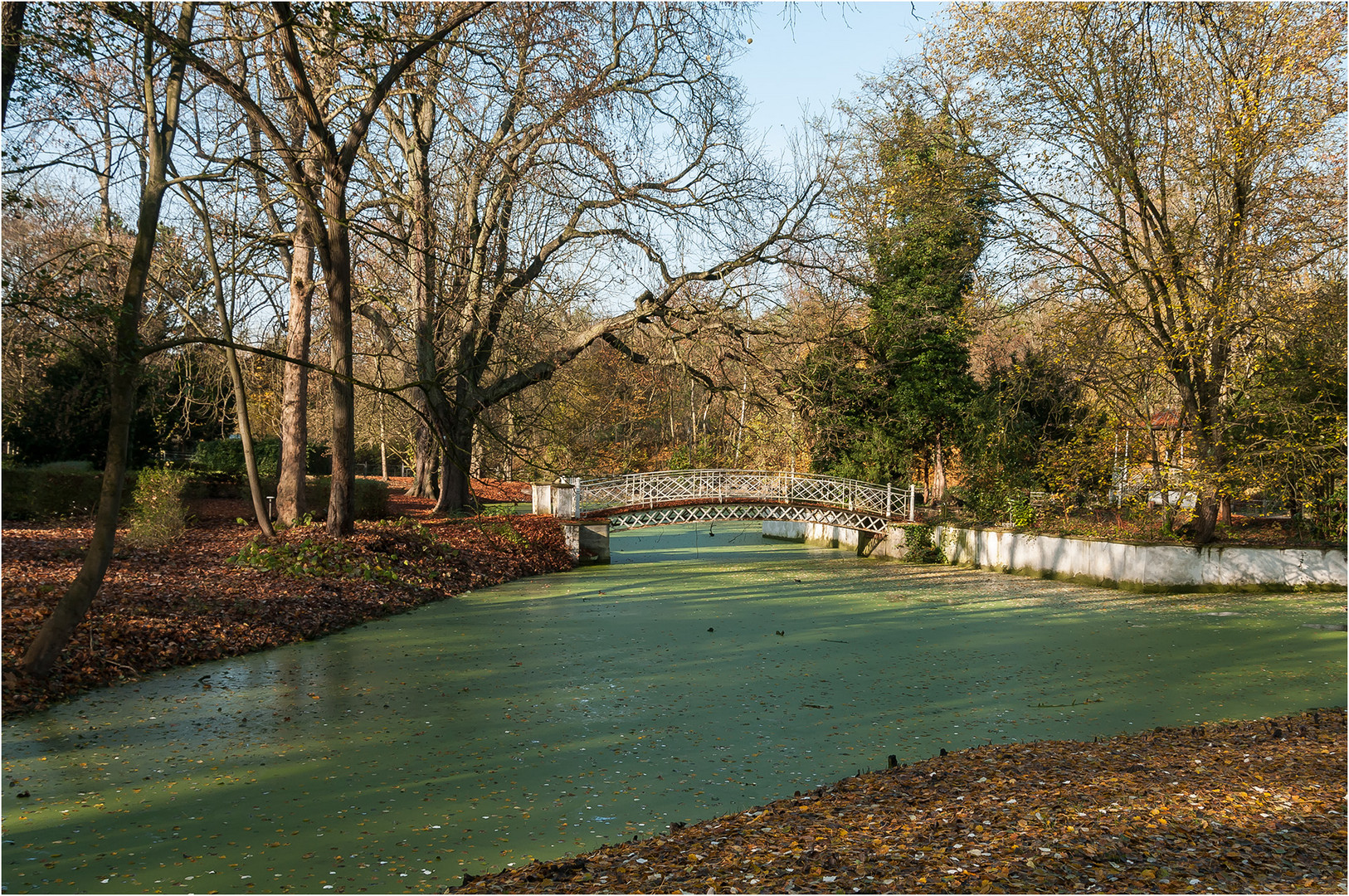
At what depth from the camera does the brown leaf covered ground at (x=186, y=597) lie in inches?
313

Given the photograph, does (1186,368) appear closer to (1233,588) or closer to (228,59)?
(1233,588)

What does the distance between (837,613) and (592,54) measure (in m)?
8.69

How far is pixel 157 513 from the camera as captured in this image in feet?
41.6

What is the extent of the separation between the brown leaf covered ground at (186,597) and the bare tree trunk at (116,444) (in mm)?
298

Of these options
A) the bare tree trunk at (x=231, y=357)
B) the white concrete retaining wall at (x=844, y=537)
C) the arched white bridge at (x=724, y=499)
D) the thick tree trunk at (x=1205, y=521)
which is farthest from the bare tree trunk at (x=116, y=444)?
the white concrete retaining wall at (x=844, y=537)

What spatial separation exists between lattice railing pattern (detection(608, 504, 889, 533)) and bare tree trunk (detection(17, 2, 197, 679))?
13.1 m

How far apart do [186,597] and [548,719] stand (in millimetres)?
5232

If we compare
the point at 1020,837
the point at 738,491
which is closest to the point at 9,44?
the point at 1020,837

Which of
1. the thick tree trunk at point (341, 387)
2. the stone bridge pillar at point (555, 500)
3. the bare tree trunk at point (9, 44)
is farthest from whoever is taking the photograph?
the stone bridge pillar at point (555, 500)

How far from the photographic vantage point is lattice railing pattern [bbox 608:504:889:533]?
798 inches

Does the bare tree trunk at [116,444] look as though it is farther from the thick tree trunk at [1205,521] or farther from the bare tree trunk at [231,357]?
the thick tree trunk at [1205,521]

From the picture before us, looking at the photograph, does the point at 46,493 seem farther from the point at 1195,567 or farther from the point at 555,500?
the point at 1195,567

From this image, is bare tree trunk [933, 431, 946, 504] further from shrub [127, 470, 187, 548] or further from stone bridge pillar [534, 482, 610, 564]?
shrub [127, 470, 187, 548]

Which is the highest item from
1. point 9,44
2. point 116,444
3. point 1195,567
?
point 9,44
